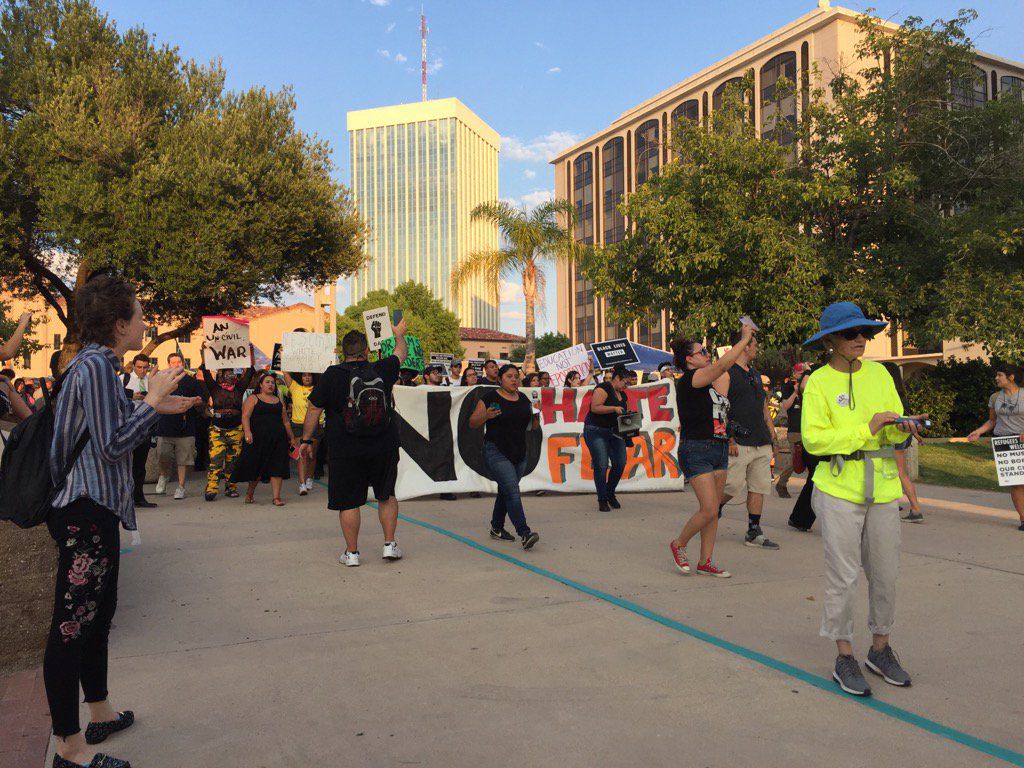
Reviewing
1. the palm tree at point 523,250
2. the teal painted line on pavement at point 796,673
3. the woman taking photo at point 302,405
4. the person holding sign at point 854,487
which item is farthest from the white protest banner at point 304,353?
the palm tree at point 523,250

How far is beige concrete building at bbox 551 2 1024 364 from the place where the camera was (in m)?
50.2

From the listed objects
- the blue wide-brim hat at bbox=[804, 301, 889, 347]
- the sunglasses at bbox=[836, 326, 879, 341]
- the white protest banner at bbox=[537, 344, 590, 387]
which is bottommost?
the sunglasses at bbox=[836, 326, 879, 341]

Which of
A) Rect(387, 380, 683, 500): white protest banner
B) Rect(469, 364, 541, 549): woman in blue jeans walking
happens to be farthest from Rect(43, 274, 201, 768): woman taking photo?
Rect(387, 380, 683, 500): white protest banner

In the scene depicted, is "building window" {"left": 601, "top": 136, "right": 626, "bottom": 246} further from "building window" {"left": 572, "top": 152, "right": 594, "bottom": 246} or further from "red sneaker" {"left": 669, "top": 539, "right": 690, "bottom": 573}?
"red sneaker" {"left": 669, "top": 539, "right": 690, "bottom": 573}

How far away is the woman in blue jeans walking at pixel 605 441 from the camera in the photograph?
9.77 meters

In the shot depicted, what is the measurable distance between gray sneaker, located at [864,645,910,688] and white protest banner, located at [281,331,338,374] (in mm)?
9994

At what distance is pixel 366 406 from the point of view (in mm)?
6453

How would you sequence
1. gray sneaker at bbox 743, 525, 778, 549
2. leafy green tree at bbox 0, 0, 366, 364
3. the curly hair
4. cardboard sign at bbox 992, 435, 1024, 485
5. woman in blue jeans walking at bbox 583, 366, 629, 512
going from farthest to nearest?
1. leafy green tree at bbox 0, 0, 366, 364
2. woman in blue jeans walking at bbox 583, 366, 629, 512
3. cardboard sign at bbox 992, 435, 1024, 485
4. gray sneaker at bbox 743, 525, 778, 549
5. the curly hair

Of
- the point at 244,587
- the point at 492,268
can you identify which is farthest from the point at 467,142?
the point at 244,587

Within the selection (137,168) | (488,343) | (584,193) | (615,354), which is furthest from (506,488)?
(488,343)

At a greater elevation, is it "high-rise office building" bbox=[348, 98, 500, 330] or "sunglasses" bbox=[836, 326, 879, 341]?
"high-rise office building" bbox=[348, 98, 500, 330]

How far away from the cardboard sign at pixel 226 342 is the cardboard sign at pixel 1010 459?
10.5 meters

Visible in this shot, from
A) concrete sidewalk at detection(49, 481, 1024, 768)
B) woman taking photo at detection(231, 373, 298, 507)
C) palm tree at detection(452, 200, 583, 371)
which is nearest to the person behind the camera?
concrete sidewalk at detection(49, 481, 1024, 768)

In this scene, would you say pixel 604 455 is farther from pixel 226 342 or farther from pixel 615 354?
pixel 226 342
